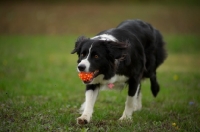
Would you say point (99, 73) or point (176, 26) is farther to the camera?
point (176, 26)

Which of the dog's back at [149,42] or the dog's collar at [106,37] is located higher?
the dog's collar at [106,37]

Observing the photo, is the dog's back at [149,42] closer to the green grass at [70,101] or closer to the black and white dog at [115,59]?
the black and white dog at [115,59]

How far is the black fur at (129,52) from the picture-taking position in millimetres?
5469

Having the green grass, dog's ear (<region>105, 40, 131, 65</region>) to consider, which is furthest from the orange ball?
the green grass

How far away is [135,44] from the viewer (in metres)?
6.39

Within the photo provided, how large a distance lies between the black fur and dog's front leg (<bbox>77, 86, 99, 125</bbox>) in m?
0.08

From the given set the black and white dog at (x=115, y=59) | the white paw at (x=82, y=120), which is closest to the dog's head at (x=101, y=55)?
the black and white dog at (x=115, y=59)

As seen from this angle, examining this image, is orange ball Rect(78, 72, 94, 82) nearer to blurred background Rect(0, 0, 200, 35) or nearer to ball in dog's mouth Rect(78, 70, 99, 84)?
ball in dog's mouth Rect(78, 70, 99, 84)

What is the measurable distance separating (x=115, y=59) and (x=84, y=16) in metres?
24.6

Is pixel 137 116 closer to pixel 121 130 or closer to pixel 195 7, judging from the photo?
pixel 121 130

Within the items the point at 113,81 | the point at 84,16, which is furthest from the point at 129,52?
the point at 84,16

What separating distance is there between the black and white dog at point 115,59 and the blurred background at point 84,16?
1963 cm

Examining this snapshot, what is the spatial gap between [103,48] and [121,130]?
4.28 feet

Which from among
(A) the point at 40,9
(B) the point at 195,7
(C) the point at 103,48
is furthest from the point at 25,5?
(C) the point at 103,48
